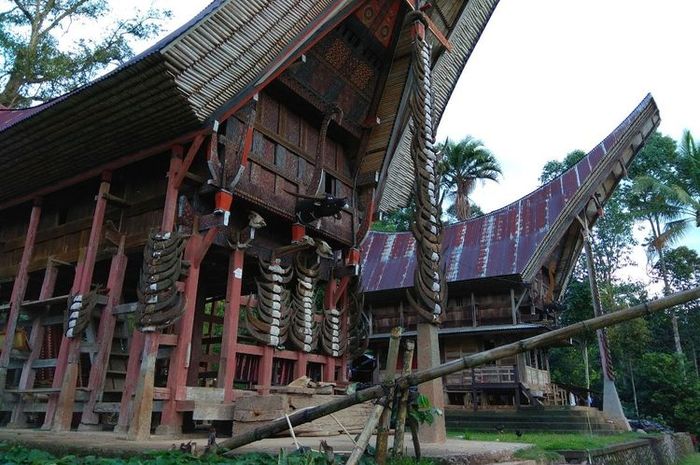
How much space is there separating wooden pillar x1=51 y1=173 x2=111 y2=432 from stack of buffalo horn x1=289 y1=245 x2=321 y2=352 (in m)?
3.56

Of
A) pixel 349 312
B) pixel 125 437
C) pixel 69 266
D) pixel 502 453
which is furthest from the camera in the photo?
pixel 349 312

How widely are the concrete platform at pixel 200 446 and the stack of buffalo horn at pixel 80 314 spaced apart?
63.3 inches

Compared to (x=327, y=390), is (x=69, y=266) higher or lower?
higher

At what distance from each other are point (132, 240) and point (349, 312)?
4719 millimetres

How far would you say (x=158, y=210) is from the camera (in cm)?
930

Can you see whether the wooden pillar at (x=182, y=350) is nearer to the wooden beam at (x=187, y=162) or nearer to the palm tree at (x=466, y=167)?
the wooden beam at (x=187, y=162)

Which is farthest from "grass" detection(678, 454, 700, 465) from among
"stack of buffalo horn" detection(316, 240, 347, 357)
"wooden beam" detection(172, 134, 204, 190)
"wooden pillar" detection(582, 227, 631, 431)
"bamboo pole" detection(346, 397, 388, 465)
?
"wooden beam" detection(172, 134, 204, 190)

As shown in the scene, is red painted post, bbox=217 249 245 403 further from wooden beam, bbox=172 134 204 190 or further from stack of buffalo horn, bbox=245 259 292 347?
wooden beam, bbox=172 134 204 190

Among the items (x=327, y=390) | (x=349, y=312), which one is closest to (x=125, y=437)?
(x=327, y=390)

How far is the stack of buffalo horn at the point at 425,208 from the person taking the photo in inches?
266

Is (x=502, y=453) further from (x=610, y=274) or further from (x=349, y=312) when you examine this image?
(x=610, y=274)

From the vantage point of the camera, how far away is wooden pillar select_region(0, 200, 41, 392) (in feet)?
33.3

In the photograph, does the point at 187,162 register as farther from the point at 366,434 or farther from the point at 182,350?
the point at 366,434

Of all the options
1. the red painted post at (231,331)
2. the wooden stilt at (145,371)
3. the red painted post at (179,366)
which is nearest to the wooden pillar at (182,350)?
the red painted post at (179,366)
